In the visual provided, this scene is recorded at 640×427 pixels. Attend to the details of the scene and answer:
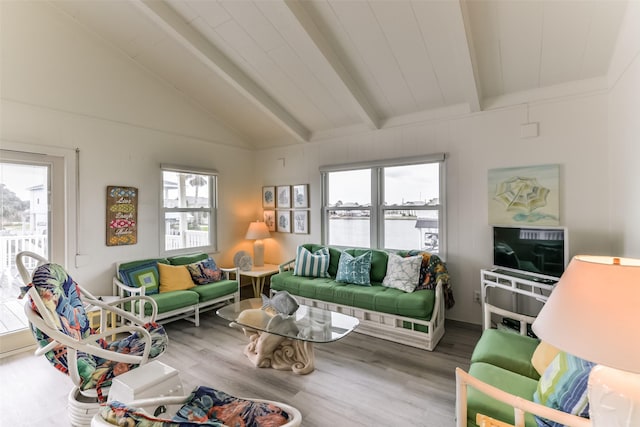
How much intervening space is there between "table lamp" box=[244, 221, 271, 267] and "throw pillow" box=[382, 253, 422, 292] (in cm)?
228

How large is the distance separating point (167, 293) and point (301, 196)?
2.36 metres

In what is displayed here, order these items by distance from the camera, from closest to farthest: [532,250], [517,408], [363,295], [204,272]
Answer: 1. [517,408]
2. [532,250]
3. [363,295]
4. [204,272]

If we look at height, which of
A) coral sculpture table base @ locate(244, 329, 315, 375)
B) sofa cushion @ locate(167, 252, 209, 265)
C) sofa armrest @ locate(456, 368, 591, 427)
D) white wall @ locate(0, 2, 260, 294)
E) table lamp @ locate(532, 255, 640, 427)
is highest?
white wall @ locate(0, 2, 260, 294)

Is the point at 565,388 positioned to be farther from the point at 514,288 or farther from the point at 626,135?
the point at 626,135

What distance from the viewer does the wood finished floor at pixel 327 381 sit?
2096 millimetres

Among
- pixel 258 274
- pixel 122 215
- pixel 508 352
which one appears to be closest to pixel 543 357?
pixel 508 352

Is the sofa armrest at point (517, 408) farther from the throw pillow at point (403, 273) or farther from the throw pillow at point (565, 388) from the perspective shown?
the throw pillow at point (403, 273)

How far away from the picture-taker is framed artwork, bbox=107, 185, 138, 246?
3.71m

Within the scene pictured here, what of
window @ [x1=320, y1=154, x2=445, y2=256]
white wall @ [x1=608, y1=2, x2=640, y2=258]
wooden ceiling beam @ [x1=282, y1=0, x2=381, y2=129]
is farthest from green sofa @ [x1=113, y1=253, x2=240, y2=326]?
white wall @ [x1=608, y1=2, x2=640, y2=258]

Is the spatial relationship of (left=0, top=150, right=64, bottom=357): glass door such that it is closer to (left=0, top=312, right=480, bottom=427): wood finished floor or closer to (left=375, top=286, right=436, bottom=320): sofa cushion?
(left=0, top=312, right=480, bottom=427): wood finished floor

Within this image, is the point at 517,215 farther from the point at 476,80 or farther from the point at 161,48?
the point at 161,48

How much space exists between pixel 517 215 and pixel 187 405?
11.0ft

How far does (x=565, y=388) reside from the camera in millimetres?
1327

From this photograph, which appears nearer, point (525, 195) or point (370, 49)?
point (370, 49)
